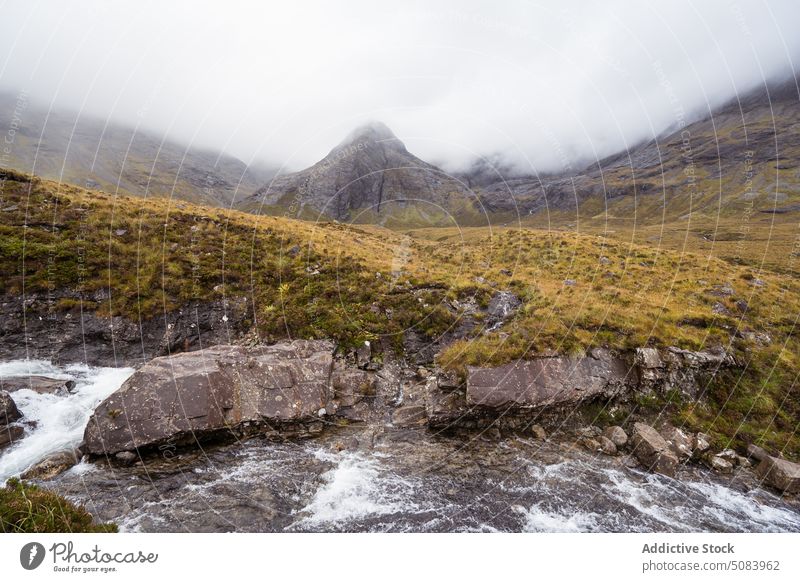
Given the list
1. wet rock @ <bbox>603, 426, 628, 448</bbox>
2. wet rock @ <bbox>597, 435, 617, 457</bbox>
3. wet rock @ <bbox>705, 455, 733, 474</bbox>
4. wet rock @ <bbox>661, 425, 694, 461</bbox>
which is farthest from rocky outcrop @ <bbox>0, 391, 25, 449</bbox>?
wet rock @ <bbox>705, 455, 733, 474</bbox>

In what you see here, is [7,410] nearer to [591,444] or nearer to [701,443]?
[591,444]

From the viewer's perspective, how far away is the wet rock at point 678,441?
12.1m

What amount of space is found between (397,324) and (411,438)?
6.93 meters

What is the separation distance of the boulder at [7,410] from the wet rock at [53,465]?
7.33 feet

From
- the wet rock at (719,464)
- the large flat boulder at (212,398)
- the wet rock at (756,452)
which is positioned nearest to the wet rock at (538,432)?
the wet rock at (719,464)

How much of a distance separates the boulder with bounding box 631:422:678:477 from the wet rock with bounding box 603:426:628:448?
0.28 m

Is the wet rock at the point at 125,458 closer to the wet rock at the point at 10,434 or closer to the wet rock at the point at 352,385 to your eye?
the wet rock at the point at 10,434

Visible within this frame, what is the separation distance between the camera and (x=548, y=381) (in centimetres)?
1418

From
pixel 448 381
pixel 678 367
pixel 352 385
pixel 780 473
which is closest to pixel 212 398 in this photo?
pixel 352 385

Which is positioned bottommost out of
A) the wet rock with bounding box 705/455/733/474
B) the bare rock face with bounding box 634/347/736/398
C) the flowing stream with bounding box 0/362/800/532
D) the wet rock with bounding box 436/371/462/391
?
the flowing stream with bounding box 0/362/800/532

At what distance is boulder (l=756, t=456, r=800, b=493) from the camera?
34.8 feet

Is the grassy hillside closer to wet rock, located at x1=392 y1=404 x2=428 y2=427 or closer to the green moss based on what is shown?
wet rock, located at x1=392 y1=404 x2=428 y2=427

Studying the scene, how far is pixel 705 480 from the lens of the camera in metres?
11.2
